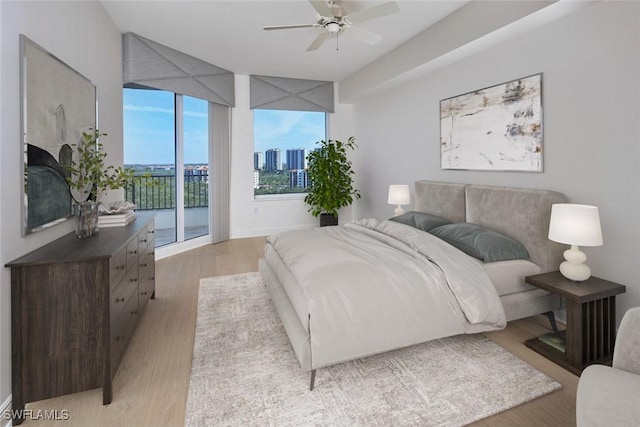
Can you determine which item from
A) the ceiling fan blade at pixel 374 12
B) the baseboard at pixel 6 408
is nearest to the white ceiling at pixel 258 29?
the ceiling fan blade at pixel 374 12

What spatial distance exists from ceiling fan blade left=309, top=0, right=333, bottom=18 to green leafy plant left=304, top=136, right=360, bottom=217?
9.57ft

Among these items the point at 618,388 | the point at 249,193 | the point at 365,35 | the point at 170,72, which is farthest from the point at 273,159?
the point at 618,388

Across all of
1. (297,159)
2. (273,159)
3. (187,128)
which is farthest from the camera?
(297,159)

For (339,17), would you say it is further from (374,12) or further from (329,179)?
(329,179)

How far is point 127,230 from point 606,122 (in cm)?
349

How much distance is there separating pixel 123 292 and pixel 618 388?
2376 millimetres

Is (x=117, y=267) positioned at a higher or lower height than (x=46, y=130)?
lower

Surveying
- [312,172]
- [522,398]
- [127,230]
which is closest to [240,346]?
[127,230]

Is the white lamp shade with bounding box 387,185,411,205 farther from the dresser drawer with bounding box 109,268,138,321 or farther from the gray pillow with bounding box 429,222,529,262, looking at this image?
the dresser drawer with bounding box 109,268,138,321

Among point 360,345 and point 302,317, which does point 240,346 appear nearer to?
point 302,317

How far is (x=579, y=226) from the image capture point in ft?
6.83

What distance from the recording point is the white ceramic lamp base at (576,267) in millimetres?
2191

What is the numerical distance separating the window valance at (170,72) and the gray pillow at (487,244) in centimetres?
385

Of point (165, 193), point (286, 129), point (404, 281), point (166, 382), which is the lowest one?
point (166, 382)
